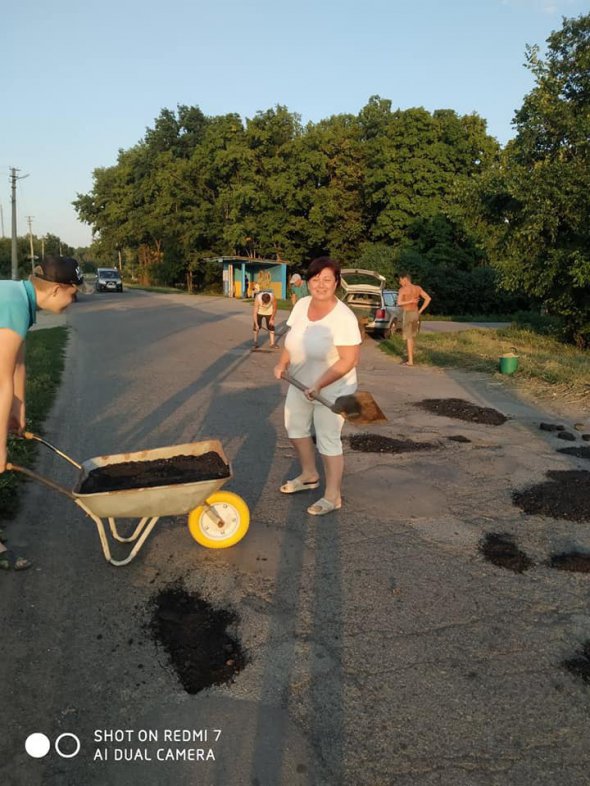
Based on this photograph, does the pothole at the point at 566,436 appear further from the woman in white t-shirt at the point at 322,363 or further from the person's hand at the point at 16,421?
the person's hand at the point at 16,421

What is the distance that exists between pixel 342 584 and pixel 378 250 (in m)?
35.6

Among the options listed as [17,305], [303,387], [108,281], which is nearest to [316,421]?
[303,387]

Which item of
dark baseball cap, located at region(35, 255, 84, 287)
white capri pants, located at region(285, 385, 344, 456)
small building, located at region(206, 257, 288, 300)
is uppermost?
small building, located at region(206, 257, 288, 300)

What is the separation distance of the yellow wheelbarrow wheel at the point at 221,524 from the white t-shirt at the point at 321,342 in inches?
44.7

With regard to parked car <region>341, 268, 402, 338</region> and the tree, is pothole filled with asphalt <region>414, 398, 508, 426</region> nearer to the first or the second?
the tree

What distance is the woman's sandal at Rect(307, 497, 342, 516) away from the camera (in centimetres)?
478

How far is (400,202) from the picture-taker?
4216 cm

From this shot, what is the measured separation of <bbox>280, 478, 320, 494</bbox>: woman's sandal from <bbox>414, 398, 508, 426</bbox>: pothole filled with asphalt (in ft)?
11.8

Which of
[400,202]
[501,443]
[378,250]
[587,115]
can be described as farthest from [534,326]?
[400,202]

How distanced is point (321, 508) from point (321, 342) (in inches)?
51.8

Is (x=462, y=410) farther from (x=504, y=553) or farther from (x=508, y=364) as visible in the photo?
(x=504, y=553)

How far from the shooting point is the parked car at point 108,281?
1933 inches

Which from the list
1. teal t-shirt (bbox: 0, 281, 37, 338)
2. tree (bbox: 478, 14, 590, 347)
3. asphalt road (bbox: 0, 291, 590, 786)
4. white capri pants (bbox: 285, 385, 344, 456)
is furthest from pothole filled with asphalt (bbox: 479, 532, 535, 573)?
tree (bbox: 478, 14, 590, 347)

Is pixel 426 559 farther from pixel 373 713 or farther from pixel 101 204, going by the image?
pixel 101 204
